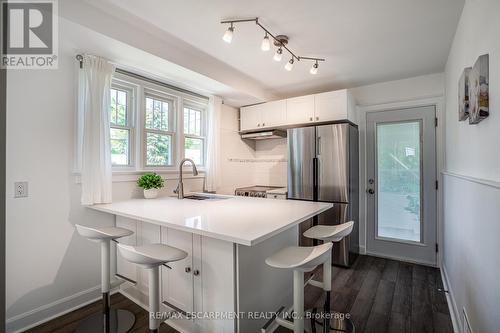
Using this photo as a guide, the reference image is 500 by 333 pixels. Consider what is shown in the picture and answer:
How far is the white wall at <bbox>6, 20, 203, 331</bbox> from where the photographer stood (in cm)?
188

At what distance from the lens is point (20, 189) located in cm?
191

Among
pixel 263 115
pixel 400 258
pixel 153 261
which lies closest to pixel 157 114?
pixel 263 115

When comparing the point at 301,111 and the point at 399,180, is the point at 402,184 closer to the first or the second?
the point at 399,180

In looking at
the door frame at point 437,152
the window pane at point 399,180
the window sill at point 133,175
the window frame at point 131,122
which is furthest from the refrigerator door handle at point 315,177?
the window frame at point 131,122

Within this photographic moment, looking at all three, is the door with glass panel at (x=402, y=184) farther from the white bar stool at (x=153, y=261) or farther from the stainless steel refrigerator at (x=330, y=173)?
the white bar stool at (x=153, y=261)

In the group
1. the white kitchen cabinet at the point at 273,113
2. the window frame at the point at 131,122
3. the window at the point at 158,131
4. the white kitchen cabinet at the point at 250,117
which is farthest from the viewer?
the white kitchen cabinet at the point at 250,117

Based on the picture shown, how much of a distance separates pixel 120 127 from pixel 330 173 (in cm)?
266

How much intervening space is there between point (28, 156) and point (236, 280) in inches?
78.0

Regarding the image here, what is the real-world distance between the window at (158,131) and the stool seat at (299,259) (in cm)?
211

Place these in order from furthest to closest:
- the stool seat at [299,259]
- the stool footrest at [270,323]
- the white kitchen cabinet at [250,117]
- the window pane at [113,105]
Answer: the white kitchen cabinet at [250,117], the window pane at [113,105], the stool footrest at [270,323], the stool seat at [299,259]

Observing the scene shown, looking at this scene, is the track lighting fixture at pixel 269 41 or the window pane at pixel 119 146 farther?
the window pane at pixel 119 146
